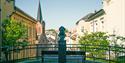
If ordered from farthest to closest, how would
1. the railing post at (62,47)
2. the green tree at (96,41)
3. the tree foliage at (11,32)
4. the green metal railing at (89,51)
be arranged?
the green tree at (96,41), the tree foliage at (11,32), the railing post at (62,47), the green metal railing at (89,51)

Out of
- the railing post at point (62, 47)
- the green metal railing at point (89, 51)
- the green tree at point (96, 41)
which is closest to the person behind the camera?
the green metal railing at point (89, 51)

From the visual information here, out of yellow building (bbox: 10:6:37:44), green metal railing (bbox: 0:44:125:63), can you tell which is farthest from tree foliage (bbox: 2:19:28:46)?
yellow building (bbox: 10:6:37:44)

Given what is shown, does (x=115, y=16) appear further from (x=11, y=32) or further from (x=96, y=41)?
(x=11, y=32)

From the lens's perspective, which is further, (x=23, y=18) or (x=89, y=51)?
(x=23, y=18)

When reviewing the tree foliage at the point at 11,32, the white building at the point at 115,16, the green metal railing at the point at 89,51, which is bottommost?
the green metal railing at the point at 89,51

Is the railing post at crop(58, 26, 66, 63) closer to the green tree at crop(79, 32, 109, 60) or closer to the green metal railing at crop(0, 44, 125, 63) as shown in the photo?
the green metal railing at crop(0, 44, 125, 63)

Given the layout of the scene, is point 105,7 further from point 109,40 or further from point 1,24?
point 1,24

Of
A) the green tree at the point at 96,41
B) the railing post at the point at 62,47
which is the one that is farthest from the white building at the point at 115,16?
the railing post at the point at 62,47

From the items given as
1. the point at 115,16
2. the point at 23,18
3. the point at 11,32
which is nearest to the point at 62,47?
the point at 11,32

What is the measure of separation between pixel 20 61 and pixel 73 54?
14.8 ft

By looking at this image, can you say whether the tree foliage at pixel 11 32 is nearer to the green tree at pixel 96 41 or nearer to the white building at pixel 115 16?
the green tree at pixel 96 41

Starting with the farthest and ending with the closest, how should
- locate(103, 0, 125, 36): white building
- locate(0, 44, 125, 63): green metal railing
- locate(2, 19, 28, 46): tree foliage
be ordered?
locate(103, 0, 125, 36): white building
locate(2, 19, 28, 46): tree foliage
locate(0, 44, 125, 63): green metal railing

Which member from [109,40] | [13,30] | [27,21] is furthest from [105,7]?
[27,21]

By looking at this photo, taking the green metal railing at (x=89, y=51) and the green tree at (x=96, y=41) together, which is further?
the green tree at (x=96, y=41)
